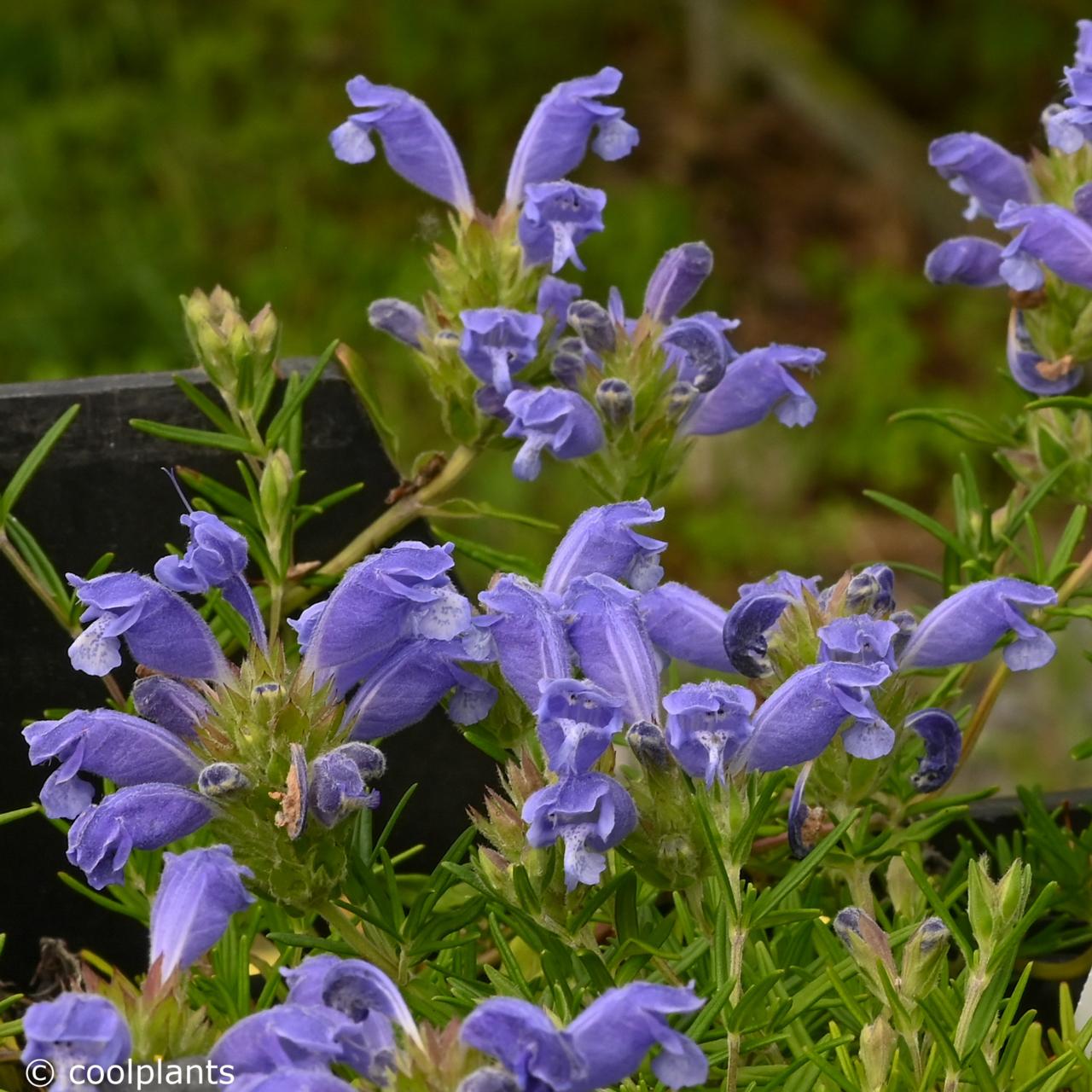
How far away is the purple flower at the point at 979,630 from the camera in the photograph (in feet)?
3.46

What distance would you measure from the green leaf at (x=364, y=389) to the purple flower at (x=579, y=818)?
0.56m

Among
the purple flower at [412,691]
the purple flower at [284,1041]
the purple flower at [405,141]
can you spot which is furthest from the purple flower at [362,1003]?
the purple flower at [405,141]

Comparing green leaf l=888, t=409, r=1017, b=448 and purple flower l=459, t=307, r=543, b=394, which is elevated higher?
purple flower l=459, t=307, r=543, b=394

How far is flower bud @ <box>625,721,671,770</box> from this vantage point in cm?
92

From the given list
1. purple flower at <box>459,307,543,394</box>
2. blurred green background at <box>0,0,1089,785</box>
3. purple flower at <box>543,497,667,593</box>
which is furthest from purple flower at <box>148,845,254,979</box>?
blurred green background at <box>0,0,1089,785</box>

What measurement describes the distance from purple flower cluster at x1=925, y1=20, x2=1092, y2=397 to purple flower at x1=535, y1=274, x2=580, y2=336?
0.33 metres

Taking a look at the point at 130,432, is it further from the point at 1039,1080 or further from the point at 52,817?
the point at 1039,1080

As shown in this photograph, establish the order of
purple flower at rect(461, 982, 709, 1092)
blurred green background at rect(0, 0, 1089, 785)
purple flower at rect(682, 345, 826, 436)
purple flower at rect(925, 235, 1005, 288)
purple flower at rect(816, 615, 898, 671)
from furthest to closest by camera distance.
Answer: blurred green background at rect(0, 0, 1089, 785) < purple flower at rect(925, 235, 1005, 288) < purple flower at rect(682, 345, 826, 436) < purple flower at rect(816, 615, 898, 671) < purple flower at rect(461, 982, 709, 1092)

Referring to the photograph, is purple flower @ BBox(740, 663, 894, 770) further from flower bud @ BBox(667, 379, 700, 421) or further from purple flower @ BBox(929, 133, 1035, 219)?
purple flower @ BBox(929, 133, 1035, 219)

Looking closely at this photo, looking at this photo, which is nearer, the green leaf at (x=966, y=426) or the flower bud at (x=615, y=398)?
the flower bud at (x=615, y=398)

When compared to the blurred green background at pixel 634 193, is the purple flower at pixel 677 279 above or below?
above

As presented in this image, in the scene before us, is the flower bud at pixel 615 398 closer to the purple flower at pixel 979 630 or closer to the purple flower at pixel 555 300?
the purple flower at pixel 555 300

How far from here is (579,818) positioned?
881 millimetres

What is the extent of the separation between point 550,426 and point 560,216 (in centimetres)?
19
